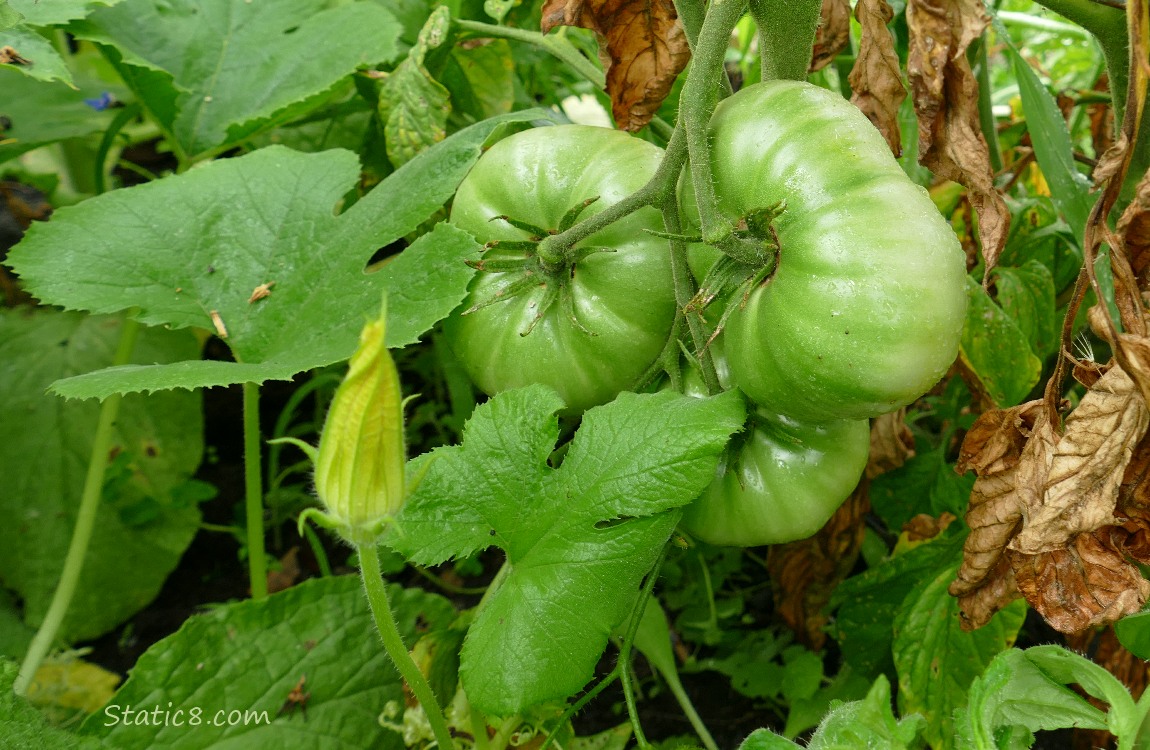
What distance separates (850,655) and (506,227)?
26.8 inches

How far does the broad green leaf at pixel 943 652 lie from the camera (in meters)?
0.98

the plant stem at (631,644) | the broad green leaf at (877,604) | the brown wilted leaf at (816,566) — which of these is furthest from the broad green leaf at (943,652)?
the plant stem at (631,644)

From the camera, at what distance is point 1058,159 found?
3.14 ft

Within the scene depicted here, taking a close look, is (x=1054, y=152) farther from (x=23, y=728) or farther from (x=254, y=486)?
(x=23, y=728)

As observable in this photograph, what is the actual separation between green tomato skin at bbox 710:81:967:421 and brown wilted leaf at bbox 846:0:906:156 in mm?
114

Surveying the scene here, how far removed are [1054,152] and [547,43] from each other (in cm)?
68

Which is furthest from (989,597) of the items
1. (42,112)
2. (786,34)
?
(42,112)

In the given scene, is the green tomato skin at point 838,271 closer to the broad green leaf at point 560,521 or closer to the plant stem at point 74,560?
the broad green leaf at point 560,521

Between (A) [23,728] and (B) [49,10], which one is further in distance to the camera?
(B) [49,10]

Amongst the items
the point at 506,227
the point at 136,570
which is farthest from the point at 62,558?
the point at 506,227

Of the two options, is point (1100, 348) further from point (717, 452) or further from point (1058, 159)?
point (717, 452)

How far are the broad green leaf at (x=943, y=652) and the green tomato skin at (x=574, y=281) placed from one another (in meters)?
0.42

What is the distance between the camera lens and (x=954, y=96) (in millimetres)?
824

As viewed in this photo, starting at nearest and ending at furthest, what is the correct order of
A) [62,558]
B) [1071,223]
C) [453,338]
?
[1071,223]
[453,338]
[62,558]
